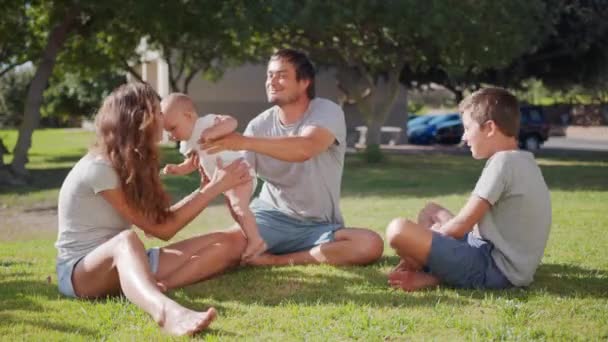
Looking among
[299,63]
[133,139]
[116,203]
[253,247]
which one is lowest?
[253,247]

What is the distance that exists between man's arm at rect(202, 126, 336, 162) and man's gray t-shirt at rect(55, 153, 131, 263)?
2.73 ft

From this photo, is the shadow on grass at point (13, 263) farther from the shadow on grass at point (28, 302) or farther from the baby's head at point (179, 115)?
the baby's head at point (179, 115)

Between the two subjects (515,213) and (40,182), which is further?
(40,182)

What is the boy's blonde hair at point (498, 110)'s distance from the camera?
193 inches

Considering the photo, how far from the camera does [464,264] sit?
493cm

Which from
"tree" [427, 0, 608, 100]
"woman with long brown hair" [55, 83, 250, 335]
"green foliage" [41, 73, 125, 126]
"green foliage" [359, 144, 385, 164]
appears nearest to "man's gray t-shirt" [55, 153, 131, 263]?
"woman with long brown hair" [55, 83, 250, 335]

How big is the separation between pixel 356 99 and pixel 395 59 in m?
1.76

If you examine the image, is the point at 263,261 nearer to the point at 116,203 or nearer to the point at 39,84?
the point at 116,203

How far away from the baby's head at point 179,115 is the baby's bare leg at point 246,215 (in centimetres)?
52

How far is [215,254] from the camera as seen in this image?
17.8 feet

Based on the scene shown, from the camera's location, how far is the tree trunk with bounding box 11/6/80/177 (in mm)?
18656

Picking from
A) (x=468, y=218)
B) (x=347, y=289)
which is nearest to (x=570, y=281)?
(x=468, y=218)

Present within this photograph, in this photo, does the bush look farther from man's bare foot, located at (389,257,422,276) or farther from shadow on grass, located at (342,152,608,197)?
man's bare foot, located at (389,257,422,276)

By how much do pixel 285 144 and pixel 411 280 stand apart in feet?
4.08
